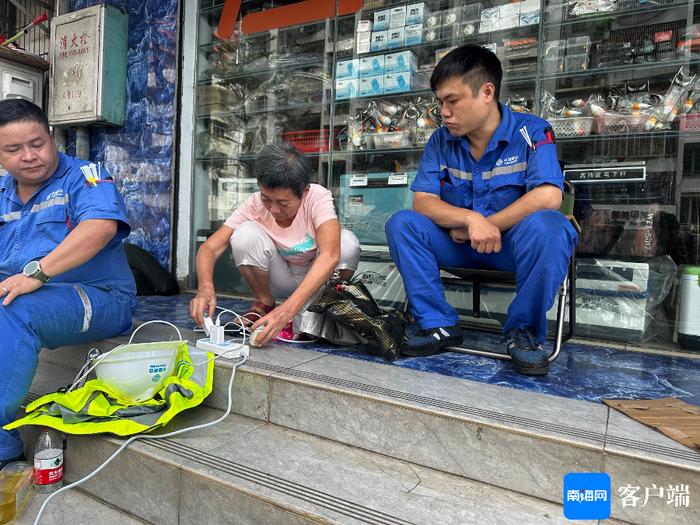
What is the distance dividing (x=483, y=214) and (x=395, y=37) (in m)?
2.03

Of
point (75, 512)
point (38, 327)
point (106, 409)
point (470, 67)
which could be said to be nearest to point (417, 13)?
point (470, 67)

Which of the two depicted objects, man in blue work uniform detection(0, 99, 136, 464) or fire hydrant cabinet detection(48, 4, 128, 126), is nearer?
man in blue work uniform detection(0, 99, 136, 464)

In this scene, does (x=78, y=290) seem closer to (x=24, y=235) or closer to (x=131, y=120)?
(x=24, y=235)

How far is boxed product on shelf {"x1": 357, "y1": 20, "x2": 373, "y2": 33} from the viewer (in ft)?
12.5

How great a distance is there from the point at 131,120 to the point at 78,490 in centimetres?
372

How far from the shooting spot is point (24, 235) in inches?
86.9

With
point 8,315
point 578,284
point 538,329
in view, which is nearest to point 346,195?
point 578,284

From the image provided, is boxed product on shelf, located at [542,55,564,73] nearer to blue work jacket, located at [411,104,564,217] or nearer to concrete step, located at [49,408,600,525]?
blue work jacket, located at [411,104,564,217]

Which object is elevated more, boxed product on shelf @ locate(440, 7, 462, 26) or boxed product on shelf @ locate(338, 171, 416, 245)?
boxed product on shelf @ locate(440, 7, 462, 26)

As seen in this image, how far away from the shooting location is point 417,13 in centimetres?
362

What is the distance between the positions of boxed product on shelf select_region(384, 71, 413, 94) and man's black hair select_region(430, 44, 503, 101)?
1498mm

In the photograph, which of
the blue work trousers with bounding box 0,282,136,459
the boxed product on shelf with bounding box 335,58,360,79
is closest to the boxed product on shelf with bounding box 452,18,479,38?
the boxed product on shelf with bounding box 335,58,360,79

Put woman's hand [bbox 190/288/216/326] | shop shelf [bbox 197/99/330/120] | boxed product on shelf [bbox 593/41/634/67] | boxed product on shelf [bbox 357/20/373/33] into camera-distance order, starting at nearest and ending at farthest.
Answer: woman's hand [bbox 190/288/216/326]
boxed product on shelf [bbox 593/41/634/67]
boxed product on shelf [bbox 357/20/373/33]
shop shelf [bbox 197/99/330/120]

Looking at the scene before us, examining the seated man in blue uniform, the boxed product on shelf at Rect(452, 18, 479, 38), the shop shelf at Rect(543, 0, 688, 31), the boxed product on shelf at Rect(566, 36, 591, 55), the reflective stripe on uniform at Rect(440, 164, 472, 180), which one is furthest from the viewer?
the boxed product on shelf at Rect(452, 18, 479, 38)
